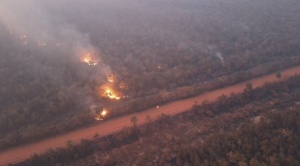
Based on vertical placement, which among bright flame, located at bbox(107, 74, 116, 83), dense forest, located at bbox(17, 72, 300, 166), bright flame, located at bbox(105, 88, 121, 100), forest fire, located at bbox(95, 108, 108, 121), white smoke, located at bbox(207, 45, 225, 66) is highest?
white smoke, located at bbox(207, 45, 225, 66)

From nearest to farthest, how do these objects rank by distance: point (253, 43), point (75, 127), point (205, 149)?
1. point (205, 149)
2. point (75, 127)
3. point (253, 43)

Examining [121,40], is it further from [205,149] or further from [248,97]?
[205,149]

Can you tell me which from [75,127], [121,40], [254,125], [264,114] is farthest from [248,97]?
[121,40]

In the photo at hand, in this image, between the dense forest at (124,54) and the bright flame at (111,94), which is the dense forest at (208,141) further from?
the bright flame at (111,94)

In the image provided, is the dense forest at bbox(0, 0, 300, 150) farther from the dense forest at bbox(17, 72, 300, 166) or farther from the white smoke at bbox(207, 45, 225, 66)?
the dense forest at bbox(17, 72, 300, 166)

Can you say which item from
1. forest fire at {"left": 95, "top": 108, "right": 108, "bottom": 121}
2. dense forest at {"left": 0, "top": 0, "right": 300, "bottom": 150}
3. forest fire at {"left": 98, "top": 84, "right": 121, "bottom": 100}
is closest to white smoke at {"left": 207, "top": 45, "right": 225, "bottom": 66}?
dense forest at {"left": 0, "top": 0, "right": 300, "bottom": 150}
